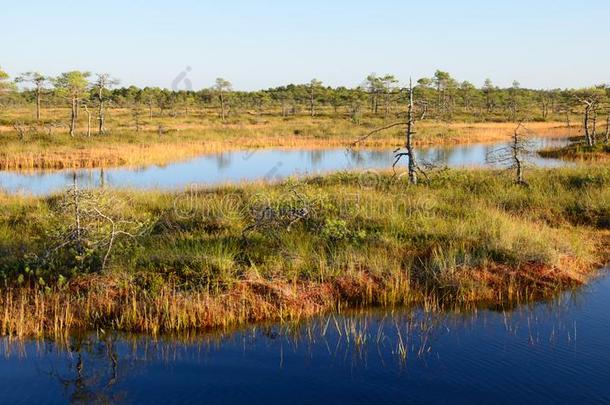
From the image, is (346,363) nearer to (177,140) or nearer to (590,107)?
(590,107)

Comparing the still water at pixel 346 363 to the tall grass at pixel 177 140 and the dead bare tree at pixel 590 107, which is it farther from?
the dead bare tree at pixel 590 107

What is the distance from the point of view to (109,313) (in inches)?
380

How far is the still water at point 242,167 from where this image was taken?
24.2 metres

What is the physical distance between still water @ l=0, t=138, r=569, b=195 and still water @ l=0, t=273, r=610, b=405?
12.1m

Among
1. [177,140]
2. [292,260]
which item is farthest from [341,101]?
[292,260]

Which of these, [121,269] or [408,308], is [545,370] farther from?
[121,269]

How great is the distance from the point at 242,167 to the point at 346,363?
2418 cm

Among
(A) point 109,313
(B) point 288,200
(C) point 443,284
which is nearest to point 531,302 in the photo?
(C) point 443,284

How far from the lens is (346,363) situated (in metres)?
8.30

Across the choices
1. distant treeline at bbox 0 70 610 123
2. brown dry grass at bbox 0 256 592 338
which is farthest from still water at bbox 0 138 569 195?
distant treeline at bbox 0 70 610 123

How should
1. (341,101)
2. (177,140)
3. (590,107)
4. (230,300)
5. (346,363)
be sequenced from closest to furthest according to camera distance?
(346,363)
(230,300)
(590,107)
(177,140)
(341,101)

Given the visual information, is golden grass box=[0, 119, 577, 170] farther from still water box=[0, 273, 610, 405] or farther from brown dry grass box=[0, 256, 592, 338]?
still water box=[0, 273, 610, 405]

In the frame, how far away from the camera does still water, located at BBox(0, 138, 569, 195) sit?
79.3 feet

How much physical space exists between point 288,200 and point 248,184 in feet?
20.7
